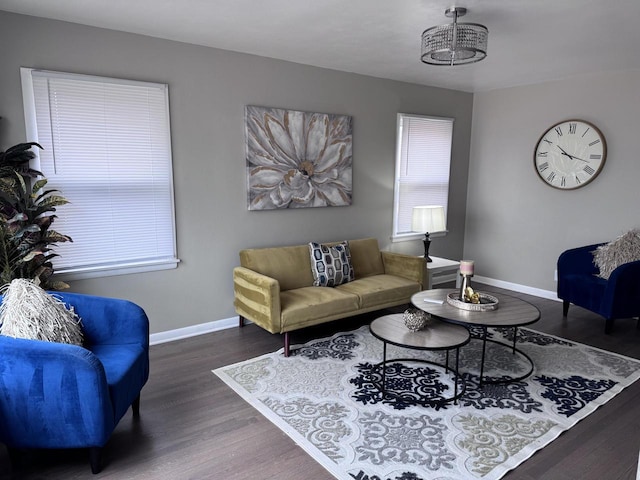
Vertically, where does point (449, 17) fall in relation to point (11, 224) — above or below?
above

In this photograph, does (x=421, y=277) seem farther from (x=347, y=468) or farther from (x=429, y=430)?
(x=347, y=468)

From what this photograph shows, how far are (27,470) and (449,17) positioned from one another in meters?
3.62

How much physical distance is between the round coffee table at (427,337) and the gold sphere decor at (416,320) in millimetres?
28

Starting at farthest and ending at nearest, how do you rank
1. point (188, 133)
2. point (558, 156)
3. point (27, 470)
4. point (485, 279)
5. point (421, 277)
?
point (485, 279), point (558, 156), point (421, 277), point (188, 133), point (27, 470)

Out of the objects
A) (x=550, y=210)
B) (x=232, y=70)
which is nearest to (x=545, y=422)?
(x=550, y=210)

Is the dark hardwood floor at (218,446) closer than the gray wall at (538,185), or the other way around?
the dark hardwood floor at (218,446)

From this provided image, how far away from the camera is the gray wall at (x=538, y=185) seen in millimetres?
4438

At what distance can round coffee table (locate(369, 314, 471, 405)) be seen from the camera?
2668 millimetres

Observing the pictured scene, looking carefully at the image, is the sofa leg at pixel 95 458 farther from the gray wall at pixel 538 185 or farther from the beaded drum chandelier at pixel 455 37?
the gray wall at pixel 538 185

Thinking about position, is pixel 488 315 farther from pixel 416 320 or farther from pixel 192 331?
pixel 192 331

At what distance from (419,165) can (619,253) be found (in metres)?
2.31

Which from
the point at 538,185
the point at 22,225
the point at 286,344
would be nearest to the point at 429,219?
the point at 538,185

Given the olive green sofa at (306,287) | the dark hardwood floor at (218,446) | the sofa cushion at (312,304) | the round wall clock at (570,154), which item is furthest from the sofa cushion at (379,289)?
the round wall clock at (570,154)

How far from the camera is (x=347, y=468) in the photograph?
213cm
